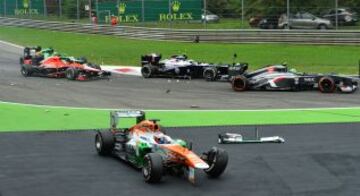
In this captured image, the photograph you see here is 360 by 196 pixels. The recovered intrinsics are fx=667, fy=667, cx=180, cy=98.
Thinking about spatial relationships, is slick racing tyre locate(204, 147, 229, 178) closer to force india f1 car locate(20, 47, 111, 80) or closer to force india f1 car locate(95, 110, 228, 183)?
force india f1 car locate(95, 110, 228, 183)

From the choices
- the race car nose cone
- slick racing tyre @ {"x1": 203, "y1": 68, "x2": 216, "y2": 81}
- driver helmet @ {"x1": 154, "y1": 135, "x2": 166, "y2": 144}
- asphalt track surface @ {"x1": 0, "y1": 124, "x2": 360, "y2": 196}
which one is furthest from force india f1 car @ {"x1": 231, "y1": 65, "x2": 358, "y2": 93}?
the race car nose cone

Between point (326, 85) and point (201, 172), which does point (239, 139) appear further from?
point (326, 85)

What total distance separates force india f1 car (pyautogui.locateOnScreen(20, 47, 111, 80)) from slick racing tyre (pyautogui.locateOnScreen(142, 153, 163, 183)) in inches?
650

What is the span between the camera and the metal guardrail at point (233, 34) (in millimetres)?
38438

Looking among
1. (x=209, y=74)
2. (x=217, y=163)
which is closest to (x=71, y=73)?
(x=209, y=74)

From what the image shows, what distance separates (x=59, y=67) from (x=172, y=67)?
476 centimetres

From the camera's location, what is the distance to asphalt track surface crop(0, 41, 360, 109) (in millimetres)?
20344

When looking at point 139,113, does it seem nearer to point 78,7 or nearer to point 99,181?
point 99,181

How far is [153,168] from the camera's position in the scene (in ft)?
35.0

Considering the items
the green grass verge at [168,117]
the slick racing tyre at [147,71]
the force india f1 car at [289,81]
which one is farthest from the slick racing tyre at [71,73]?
the green grass verge at [168,117]

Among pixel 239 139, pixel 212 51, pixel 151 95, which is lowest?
pixel 239 139

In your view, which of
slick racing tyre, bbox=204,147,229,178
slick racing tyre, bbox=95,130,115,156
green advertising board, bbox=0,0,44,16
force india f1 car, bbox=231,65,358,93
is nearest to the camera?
slick racing tyre, bbox=204,147,229,178

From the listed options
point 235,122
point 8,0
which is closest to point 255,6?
point 8,0

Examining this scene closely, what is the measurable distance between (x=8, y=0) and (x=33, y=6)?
10.6 ft
